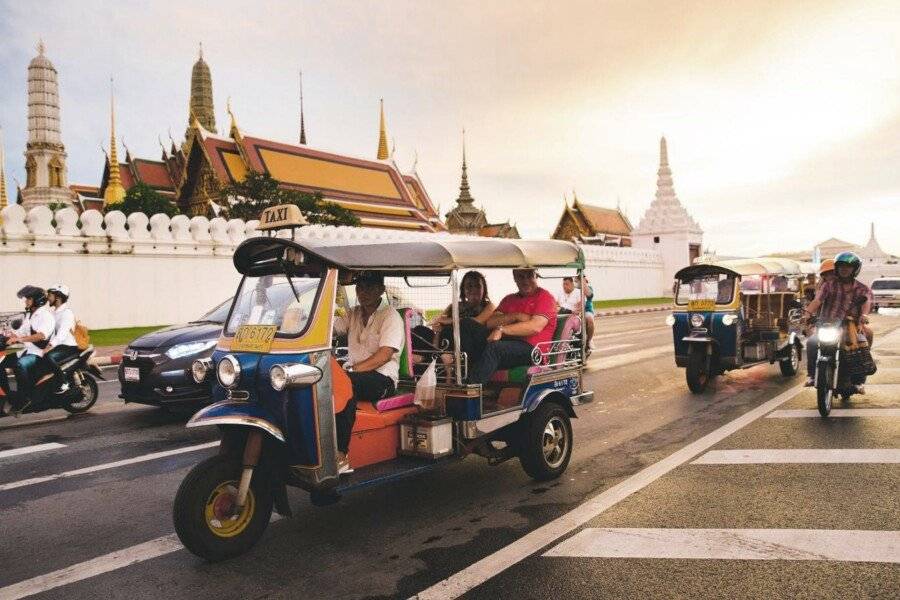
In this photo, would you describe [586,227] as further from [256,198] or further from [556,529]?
[556,529]

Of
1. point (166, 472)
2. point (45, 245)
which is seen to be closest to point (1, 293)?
point (45, 245)

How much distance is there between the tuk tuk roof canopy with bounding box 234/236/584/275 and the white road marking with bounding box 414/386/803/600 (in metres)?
1.90

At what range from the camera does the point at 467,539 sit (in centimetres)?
422

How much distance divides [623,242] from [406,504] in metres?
72.1

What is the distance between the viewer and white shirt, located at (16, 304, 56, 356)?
27.8 feet

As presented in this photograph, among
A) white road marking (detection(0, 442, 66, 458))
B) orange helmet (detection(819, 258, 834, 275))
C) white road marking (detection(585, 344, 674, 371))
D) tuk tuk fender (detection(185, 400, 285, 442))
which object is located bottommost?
white road marking (detection(0, 442, 66, 458))

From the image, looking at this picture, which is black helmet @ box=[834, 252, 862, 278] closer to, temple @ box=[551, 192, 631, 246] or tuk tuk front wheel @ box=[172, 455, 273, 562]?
tuk tuk front wheel @ box=[172, 455, 273, 562]

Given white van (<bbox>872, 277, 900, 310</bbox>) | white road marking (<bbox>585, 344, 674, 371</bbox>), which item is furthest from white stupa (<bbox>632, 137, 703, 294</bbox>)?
white road marking (<bbox>585, 344, 674, 371</bbox>)

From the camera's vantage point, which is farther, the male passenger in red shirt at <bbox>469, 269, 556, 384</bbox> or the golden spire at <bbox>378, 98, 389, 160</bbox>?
the golden spire at <bbox>378, 98, 389, 160</bbox>

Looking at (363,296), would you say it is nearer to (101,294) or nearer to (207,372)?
(207,372)

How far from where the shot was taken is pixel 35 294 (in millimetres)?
8547

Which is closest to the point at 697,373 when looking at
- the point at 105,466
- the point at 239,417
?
the point at 239,417

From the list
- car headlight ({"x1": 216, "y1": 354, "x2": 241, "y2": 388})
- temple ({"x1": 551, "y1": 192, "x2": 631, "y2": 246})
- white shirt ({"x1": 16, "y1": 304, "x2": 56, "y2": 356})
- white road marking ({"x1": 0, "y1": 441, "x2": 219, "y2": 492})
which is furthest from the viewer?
temple ({"x1": 551, "y1": 192, "x2": 631, "y2": 246})

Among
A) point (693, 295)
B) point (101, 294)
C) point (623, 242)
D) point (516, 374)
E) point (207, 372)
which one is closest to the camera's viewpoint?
point (207, 372)
